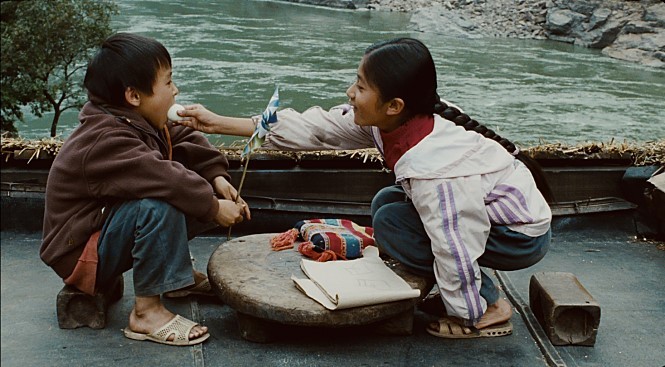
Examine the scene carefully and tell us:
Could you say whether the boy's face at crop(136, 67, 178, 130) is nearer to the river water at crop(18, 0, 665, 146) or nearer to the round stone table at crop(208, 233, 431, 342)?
the round stone table at crop(208, 233, 431, 342)

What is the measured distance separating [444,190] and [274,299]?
491 mm

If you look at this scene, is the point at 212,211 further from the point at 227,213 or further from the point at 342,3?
the point at 342,3

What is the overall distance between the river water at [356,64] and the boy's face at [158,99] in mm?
5278

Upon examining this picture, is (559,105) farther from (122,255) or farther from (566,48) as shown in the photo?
(122,255)

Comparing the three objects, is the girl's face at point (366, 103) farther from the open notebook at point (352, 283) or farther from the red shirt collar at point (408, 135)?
the open notebook at point (352, 283)

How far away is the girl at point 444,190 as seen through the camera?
6.72ft

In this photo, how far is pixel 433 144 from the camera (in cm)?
208

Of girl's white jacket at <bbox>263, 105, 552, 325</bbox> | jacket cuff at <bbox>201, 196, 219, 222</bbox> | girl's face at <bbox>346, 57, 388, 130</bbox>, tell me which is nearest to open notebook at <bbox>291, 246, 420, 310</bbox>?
girl's white jacket at <bbox>263, 105, 552, 325</bbox>

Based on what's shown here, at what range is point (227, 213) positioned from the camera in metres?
→ 2.18

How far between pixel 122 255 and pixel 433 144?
32.5 inches

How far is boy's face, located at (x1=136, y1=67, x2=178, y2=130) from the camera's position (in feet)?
6.98

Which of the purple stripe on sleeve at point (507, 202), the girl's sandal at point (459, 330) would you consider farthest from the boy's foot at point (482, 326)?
the purple stripe on sleeve at point (507, 202)

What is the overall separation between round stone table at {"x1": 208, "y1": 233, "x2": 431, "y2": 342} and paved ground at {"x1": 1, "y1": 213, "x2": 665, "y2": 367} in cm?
5

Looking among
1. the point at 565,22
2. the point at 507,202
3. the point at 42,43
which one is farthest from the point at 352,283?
the point at 565,22
